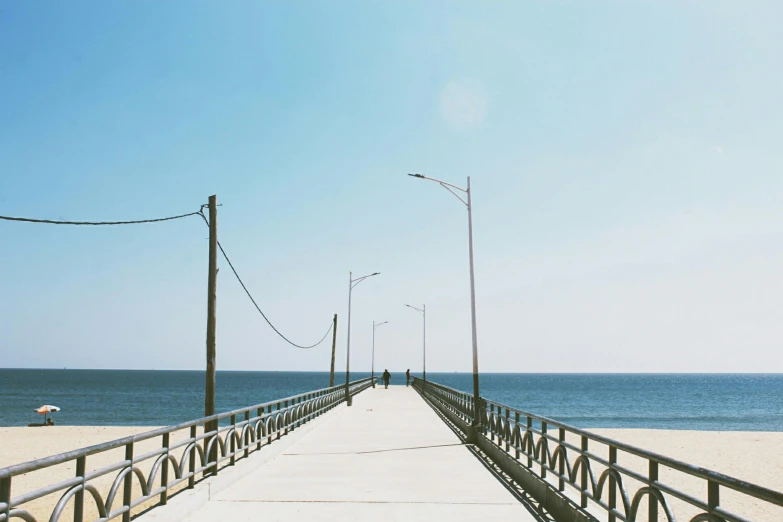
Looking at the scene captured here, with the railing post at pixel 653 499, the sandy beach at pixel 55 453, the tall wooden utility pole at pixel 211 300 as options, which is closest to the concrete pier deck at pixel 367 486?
the sandy beach at pixel 55 453

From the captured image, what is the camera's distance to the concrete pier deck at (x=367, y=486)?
1003cm

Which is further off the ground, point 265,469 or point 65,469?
point 265,469

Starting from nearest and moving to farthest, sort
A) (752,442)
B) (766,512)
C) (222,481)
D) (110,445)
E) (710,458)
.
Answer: (110,445)
(222,481)
(766,512)
(710,458)
(752,442)

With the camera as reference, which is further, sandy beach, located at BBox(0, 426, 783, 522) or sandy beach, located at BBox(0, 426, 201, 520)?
sandy beach, located at BBox(0, 426, 783, 522)

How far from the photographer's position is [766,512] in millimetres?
18562

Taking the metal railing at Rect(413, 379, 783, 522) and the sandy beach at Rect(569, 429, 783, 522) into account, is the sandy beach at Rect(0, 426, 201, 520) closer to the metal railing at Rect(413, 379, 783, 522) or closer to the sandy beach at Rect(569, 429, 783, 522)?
the metal railing at Rect(413, 379, 783, 522)

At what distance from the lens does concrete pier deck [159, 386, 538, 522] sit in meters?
10.0

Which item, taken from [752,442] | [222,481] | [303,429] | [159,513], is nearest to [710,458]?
[752,442]

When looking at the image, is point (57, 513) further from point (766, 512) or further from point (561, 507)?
point (766, 512)

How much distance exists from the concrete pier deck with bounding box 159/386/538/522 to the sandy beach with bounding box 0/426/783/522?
2.73 meters

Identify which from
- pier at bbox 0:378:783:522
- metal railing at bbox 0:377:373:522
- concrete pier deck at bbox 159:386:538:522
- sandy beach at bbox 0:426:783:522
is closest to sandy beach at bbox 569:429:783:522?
sandy beach at bbox 0:426:783:522

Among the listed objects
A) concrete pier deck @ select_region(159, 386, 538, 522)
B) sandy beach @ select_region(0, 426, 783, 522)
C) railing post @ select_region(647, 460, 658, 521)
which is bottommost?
sandy beach @ select_region(0, 426, 783, 522)

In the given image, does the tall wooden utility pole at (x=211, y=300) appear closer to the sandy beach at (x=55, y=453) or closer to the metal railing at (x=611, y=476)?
the sandy beach at (x=55, y=453)

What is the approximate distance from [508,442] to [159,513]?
27.1 feet
